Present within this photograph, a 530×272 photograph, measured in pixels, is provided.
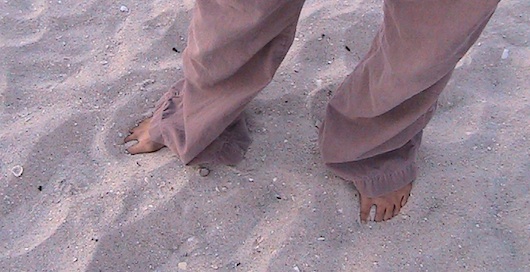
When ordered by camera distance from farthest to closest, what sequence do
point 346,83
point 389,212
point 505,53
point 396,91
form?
point 505,53, point 389,212, point 346,83, point 396,91

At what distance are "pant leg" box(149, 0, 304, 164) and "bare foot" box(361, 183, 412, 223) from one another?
0.98ft

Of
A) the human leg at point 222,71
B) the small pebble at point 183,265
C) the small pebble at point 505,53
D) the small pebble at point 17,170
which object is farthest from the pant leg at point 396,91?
the small pebble at point 17,170

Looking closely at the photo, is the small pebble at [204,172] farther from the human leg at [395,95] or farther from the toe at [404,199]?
the toe at [404,199]

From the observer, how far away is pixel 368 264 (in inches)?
49.6

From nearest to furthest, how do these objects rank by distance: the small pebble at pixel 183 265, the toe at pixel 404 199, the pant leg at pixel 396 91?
the pant leg at pixel 396 91 → the small pebble at pixel 183 265 → the toe at pixel 404 199

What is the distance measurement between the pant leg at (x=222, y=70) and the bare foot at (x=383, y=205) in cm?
30

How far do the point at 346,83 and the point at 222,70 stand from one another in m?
0.31

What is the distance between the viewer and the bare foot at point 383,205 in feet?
4.38

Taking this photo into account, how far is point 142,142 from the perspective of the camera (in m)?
1.41

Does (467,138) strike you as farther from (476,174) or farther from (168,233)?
(168,233)

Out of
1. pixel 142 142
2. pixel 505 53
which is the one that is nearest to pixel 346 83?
pixel 142 142

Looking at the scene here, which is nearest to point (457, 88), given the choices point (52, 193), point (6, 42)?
point (52, 193)

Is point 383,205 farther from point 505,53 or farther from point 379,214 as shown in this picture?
point 505,53

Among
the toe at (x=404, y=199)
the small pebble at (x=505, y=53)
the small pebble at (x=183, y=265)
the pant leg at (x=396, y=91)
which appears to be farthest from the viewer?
the small pebble at (x=505, y=53)
